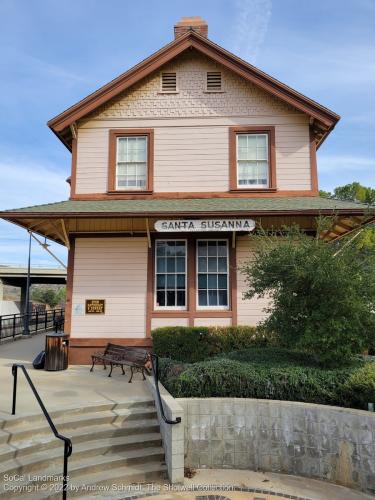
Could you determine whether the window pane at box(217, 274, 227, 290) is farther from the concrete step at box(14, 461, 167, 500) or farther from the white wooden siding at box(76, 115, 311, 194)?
the concrete step at box(14, 461, 167, 500)

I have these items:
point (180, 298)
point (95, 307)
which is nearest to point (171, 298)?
point (180, 298)

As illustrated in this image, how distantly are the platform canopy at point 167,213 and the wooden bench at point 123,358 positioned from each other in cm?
317

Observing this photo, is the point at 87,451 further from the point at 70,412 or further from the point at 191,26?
the point at 191,26

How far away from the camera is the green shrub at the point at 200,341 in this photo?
405 inches

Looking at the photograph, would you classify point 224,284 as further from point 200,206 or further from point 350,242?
point 350,242

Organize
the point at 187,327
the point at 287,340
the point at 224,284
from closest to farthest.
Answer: the point at 287,340 < the point at 187,327 < the point at 224,284

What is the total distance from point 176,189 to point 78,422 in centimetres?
745

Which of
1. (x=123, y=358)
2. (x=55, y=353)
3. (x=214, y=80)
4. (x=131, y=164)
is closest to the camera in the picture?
(x=123, y=358)

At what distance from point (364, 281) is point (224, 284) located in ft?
15.6

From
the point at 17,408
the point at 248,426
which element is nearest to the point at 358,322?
the point at 248,426

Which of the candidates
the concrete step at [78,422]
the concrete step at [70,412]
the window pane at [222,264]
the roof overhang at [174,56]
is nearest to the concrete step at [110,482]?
the concrete step at [78,422]

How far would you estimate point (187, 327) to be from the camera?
10586 millimetres

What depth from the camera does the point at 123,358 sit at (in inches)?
391

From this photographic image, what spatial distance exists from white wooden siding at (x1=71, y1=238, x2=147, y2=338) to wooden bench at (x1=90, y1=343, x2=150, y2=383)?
807mm
